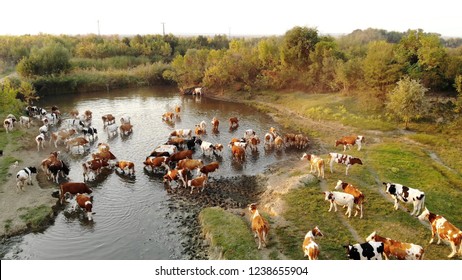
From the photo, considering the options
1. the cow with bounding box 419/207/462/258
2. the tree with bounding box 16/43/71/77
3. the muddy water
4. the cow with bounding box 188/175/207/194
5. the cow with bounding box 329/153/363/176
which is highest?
the tree with bounding box 16/43/71/77

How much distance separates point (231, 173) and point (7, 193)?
12.9m

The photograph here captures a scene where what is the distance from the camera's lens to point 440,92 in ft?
121

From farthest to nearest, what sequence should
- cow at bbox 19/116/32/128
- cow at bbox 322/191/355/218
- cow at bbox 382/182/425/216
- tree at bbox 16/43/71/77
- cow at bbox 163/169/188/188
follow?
tree at bbox 16/43/71/77, cow at bbox 19/116/32/128, cow at bbox 163/169/188/188, cow at bbox 322/191/355/218, cow at bbox 382/182/425/216

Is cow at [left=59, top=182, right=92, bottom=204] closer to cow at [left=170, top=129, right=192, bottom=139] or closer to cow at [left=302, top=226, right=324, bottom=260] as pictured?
cow at [left=170, top=129, right=192, bottom=139]

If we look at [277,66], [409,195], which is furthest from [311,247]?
[277,66]

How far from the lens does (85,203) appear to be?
18734mm

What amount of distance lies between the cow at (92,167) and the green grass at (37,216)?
4.39 m

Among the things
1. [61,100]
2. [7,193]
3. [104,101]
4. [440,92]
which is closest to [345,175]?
[7,193]

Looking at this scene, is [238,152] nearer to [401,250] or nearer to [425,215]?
[425,215]

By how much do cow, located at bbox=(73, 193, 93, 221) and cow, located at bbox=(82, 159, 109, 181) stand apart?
374 cm

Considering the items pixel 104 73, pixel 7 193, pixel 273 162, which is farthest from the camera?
pixel 104 73

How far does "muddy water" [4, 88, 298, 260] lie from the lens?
53.1ft

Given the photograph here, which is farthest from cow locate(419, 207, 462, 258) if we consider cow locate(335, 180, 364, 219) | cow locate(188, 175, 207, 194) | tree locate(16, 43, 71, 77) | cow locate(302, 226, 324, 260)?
tree locate(16, 43, 71, 77)

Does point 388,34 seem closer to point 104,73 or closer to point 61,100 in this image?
point 104,73
